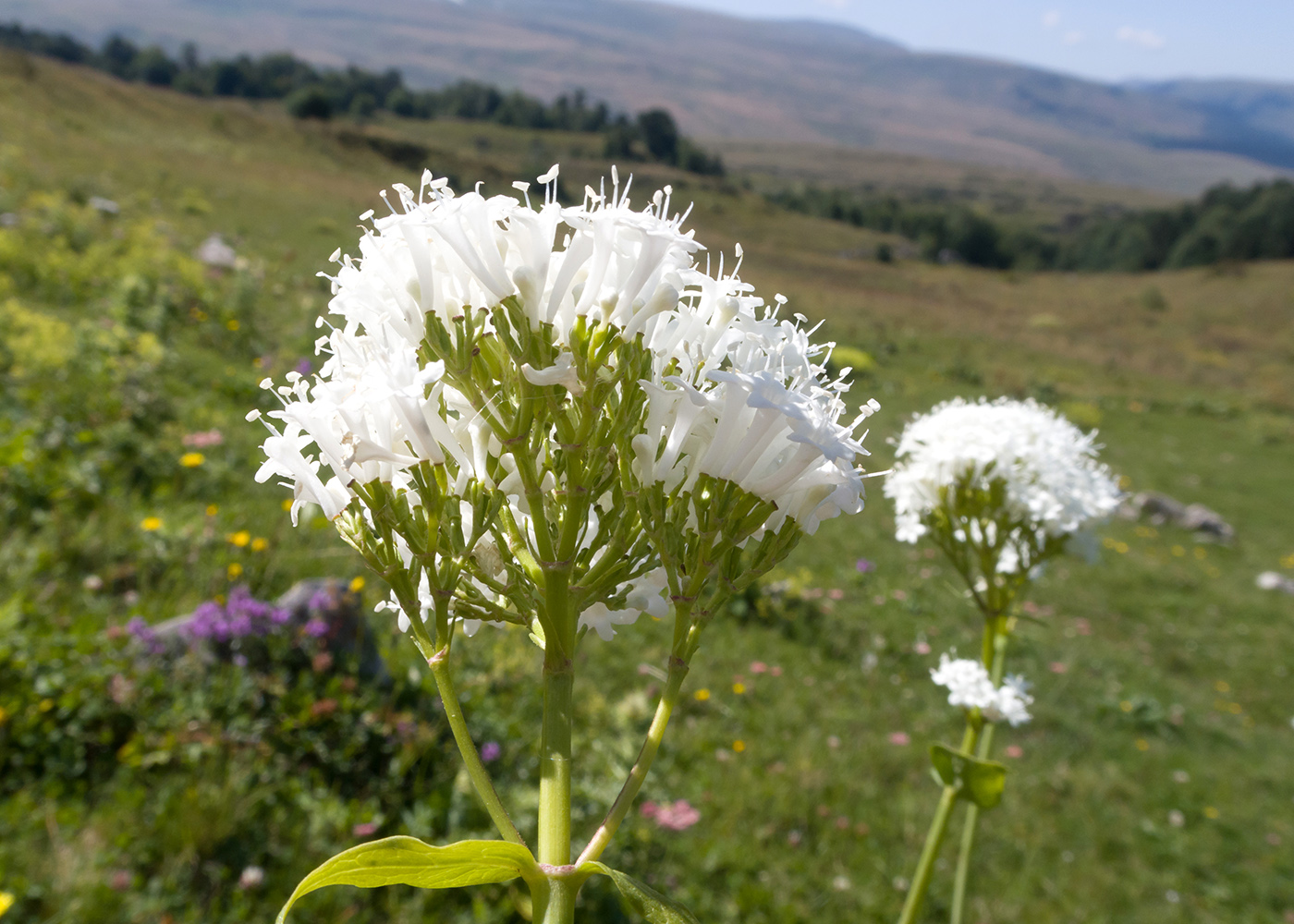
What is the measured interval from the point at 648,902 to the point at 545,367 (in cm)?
89

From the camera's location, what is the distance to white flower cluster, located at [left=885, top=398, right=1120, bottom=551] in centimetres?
325

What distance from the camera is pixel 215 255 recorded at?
2086 centimetres

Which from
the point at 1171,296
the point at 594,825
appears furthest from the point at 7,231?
the point at 1171,296

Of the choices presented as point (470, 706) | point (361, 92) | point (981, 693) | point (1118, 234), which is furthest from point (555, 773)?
point (361, 92)

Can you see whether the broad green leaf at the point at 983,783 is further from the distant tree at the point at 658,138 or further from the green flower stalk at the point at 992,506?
the distant tree at the point at 658,138

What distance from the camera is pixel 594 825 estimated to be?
5555 millimetres

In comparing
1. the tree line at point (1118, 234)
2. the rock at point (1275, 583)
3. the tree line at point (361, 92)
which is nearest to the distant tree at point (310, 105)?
the tree line at point (361, 92)

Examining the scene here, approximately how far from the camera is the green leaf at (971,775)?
2.50 metres

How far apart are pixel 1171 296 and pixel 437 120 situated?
120472mm

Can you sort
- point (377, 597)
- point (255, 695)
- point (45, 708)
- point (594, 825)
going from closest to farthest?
point (45, 708) < point (255, 695) < point (594, 825) < point (377, 597)

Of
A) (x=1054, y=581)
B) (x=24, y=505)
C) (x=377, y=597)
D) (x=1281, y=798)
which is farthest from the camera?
(x=1054, y=581)

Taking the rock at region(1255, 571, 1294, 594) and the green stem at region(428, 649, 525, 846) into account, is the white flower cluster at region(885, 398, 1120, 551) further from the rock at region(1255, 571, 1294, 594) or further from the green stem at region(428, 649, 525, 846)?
the rock at region(1255, 571, 1294, 594)

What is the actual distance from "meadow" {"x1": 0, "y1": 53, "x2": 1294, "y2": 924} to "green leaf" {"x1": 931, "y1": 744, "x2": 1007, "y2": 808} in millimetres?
934

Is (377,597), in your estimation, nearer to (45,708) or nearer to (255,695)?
(255,695)
